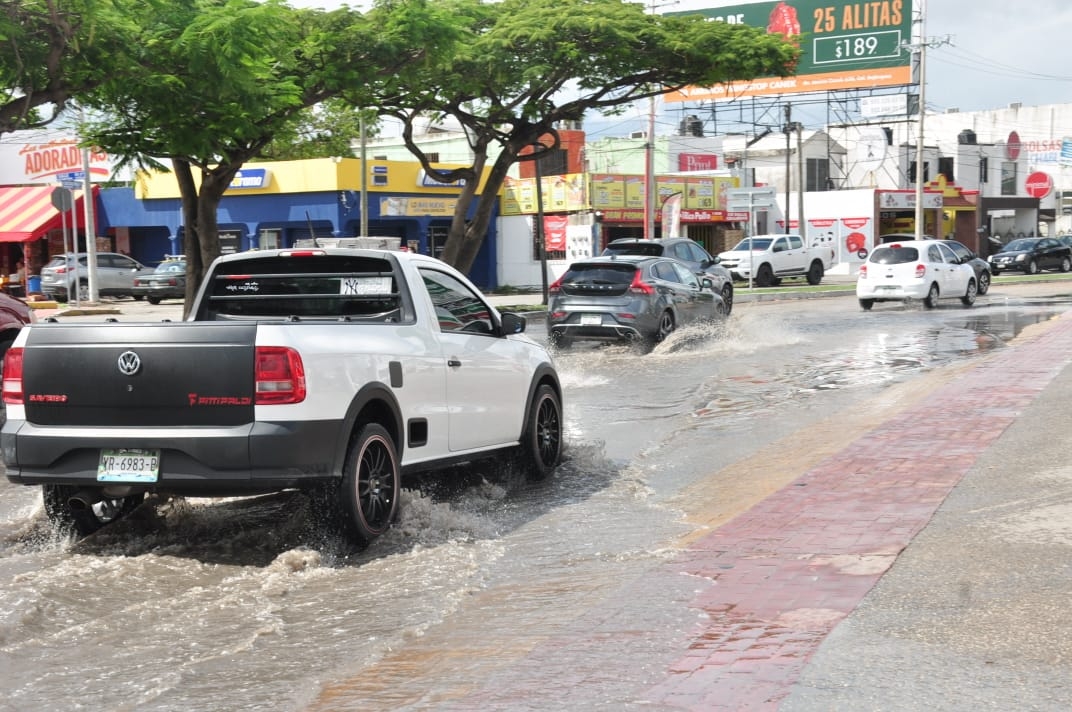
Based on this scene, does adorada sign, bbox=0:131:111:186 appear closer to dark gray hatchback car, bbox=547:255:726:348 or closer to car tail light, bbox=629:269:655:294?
dark gray hatchback car, bbox=547:255:726:348

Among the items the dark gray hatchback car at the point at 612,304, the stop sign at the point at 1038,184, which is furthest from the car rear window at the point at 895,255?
the stop sign at the point at 1038,184

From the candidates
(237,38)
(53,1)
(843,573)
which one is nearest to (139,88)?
(237,38)

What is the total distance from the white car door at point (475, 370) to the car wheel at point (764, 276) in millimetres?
38551

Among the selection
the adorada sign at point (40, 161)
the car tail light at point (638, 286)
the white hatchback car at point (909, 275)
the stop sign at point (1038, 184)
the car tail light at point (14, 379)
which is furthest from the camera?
the stop sign at point (1038, 184)

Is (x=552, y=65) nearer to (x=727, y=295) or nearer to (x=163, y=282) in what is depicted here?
(x=727, y=295)

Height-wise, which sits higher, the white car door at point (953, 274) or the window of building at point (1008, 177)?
the window of building at point (1008, 177)

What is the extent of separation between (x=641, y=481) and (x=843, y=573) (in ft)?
11.0

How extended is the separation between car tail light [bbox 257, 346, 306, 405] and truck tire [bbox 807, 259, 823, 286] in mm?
43776

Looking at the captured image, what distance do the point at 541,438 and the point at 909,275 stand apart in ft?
70.6

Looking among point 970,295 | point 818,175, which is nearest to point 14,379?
point 970,295

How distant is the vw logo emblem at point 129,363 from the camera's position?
266 inches

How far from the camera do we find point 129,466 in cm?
675

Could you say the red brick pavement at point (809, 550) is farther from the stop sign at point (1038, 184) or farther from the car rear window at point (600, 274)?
the stop sign at point (1038, 184)

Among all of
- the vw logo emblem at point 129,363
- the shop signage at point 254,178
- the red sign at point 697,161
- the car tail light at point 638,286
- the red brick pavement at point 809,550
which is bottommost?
the red brick pavement at point 809,550
